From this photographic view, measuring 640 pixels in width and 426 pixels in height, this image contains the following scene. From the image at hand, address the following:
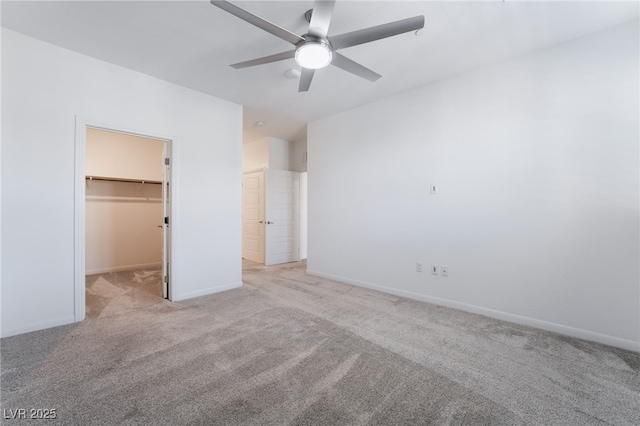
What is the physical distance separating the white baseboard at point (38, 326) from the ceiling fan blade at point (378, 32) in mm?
3677

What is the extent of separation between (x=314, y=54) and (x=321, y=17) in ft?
0.90

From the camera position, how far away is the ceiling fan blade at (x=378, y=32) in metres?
1.74

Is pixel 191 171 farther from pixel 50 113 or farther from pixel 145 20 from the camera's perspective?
pixel 145 20

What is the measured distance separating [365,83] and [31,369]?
4179 millimetres

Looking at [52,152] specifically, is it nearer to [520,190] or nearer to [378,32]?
[378,32]

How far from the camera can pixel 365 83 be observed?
11.0ft

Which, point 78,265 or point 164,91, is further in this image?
point 164,91

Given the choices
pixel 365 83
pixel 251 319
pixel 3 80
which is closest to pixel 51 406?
pixel 251 319

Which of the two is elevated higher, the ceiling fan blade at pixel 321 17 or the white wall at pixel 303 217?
the ceiling fan blade at pixel 321 17

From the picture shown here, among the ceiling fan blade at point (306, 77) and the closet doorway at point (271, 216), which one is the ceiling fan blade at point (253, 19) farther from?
the closet doorway at point (271, 216)

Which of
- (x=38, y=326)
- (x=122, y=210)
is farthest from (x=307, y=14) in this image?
(x=122, y=210)

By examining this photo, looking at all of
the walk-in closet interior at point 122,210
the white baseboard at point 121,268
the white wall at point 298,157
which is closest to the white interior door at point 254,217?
the white wall at point 298,157

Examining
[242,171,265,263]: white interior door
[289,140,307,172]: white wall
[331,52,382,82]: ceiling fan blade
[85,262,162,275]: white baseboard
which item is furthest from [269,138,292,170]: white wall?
[331,52,382,82]: ceiling fan blade

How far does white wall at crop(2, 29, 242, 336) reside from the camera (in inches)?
94.5
